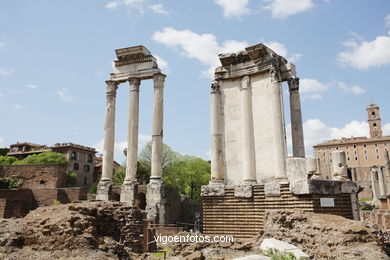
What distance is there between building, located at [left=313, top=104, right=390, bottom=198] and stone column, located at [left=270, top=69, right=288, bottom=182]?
87.8m

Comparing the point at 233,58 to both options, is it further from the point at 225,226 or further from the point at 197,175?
the point at 197,175

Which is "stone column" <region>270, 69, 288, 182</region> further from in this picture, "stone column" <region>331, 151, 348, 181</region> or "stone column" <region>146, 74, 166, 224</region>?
"stone column" <region>146, 74, 166, 224</region>

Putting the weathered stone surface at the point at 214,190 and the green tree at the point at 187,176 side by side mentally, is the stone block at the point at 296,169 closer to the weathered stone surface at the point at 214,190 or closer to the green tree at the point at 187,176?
the weathered stone surface at the point at 214,190

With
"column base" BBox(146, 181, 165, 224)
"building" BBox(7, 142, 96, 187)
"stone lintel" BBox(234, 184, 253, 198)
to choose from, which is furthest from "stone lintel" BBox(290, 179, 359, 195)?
"building" BBox(7, 142, 96, 187)

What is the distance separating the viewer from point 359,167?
Answer: 94750mm

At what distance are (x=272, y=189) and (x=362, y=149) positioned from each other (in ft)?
326

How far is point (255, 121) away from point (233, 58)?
2.35 meters

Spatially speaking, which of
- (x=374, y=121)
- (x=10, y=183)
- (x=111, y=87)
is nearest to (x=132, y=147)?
(x=111, y=87)

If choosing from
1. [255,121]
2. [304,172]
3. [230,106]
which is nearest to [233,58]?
[230,106]

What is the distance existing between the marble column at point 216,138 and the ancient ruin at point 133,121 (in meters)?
13.7

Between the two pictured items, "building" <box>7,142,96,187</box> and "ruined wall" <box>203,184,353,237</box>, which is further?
"building" <box>7,142,96,187</box>

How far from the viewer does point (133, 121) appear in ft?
86.9

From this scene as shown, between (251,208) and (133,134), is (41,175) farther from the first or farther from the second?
(251,208)

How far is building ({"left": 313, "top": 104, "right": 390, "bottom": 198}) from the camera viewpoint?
9288 centimetres
